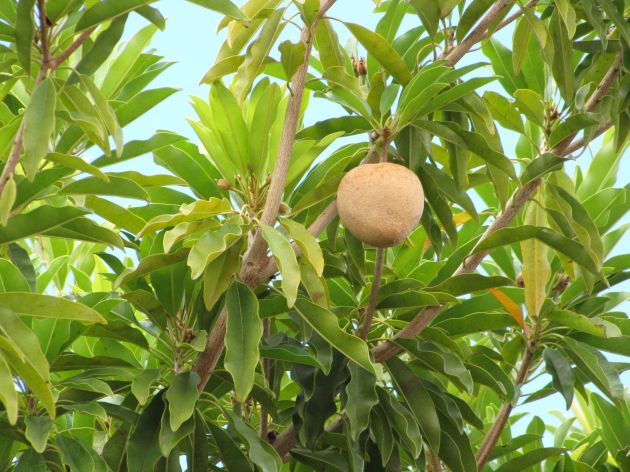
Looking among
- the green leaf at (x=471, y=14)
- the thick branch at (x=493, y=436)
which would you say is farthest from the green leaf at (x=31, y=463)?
the green leaf at (x=471, y=14)

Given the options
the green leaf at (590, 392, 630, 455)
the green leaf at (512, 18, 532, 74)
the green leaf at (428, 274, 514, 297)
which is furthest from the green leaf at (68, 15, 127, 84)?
the green leaf at (590, 392, 630, 455)

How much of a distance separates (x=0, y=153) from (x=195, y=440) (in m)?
0.64

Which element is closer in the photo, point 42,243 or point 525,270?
point 525,270

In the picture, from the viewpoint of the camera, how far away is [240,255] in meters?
1.73

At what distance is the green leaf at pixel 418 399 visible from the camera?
192cm

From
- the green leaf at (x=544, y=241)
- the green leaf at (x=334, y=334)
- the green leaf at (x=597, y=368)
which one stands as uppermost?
the green leaf at (x=544, y=241)

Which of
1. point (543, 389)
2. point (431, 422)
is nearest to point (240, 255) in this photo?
point (431, 422)

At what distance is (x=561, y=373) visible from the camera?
2139 millimetres

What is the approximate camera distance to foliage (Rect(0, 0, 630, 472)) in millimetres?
1639

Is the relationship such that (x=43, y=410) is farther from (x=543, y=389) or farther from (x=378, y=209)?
(x=543, y=389)

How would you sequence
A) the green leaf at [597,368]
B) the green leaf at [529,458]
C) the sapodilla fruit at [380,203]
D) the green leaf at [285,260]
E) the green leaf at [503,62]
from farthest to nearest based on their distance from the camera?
the green leaf at [503,62]
the green leaf at [529,458]
the green leaf at [597,368]
the sapodilla fruit at [380,203]
the green leaf at [285,260]

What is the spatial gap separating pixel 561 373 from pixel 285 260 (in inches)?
33.6

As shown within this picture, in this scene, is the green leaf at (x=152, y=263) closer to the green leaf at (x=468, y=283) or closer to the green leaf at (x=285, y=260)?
the green leaf at (x=285, y=260)

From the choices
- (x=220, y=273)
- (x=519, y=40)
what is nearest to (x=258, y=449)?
(x=220, y=273)
